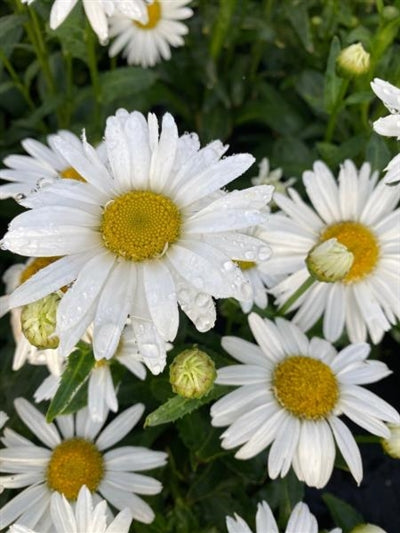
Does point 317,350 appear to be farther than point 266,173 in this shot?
No

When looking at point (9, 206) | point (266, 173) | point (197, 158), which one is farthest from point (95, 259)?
point (9, 206)

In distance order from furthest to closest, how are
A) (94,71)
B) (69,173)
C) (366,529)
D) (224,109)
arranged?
(224,109) < (94,71) < (69,173) < (366,529)

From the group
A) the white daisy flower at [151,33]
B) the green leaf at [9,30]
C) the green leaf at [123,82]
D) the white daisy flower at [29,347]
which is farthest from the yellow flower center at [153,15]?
the white daisy flower at [29,347]

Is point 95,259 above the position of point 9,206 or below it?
above

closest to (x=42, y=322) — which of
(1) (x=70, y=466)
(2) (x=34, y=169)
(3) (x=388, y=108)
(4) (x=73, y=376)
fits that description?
(4) (x=73, y=376)

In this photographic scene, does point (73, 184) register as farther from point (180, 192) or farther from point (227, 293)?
point (227, 293)

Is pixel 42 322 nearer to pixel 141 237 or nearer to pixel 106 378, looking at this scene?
pixel 141 237
